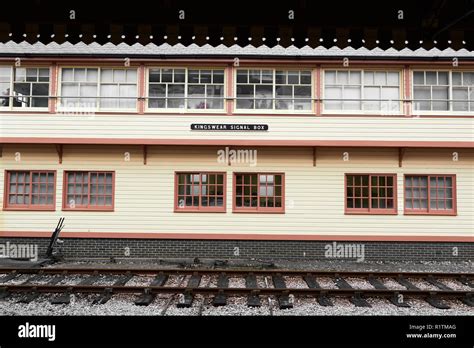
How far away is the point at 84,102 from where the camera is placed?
1323cm

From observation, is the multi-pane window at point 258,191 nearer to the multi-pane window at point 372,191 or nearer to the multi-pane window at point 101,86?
the multi-pane window at point 372,191

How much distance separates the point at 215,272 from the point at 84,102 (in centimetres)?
774

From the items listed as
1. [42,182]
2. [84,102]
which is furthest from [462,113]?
[42,182]

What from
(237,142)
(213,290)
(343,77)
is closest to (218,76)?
(237,142)

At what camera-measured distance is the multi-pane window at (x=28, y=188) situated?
13336mm

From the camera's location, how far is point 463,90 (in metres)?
13.1

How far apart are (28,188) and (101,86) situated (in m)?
4.54

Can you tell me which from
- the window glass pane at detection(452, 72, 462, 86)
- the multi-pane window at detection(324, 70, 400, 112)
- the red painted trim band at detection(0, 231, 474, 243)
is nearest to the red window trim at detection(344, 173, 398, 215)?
the red painted trim band at detection(0, 231, 474, 243)

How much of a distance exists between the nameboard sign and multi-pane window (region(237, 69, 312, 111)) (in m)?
0.85

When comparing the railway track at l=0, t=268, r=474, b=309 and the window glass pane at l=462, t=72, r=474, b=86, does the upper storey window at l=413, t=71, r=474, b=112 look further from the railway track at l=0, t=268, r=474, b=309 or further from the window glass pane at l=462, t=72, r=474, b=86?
the railway track at l=0, t=268, r=474, b=309

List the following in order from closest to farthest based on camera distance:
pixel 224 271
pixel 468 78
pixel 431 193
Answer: pixel 224 271 → pixel 468 78 → pixel 431 193

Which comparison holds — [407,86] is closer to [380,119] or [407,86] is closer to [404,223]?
[380,119]

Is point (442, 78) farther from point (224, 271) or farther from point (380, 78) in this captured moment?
point (224, 271)

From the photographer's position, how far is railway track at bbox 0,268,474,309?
8.34 metres
